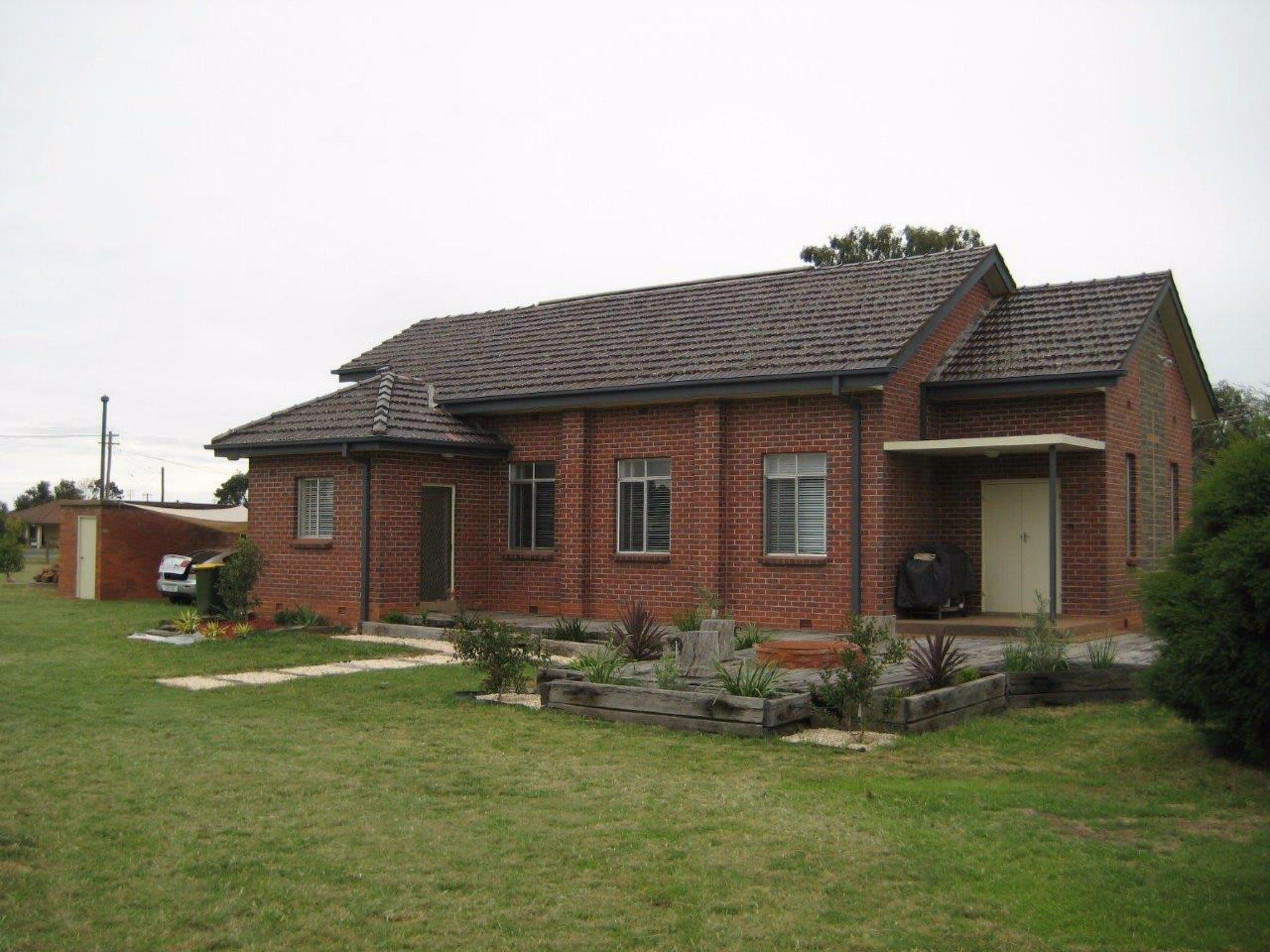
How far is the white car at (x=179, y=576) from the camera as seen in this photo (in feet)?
89.9

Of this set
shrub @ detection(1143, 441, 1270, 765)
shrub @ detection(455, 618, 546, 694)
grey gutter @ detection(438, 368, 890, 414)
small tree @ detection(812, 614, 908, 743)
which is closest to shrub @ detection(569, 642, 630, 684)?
shrub @ detection(455, 618, 546, 694)

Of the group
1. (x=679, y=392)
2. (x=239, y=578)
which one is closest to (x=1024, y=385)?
(x=679, y=392)

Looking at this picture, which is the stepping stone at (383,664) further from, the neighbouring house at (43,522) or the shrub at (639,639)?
the neighbouring house at (43,522)

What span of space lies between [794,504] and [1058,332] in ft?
16.2

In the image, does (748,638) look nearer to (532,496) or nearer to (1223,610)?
(1223,610)

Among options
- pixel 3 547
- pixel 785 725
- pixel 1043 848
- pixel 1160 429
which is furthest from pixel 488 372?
pixel 3 547

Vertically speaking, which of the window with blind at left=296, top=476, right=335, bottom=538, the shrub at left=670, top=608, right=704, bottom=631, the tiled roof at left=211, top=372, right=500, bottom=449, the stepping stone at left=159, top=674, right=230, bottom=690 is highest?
the tiled roof at left=211, top=372, right=500, bottom=449

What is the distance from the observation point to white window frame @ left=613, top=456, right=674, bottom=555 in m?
20.2

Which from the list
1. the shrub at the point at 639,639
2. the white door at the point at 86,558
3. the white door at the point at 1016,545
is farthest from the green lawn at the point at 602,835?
the white door at the point at 86,558

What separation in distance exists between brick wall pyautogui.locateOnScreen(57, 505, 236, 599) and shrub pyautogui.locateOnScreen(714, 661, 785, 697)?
831 inches

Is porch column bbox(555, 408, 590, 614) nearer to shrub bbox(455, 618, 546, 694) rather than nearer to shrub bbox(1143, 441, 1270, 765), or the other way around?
shrub bbox(455, 618, 546, 694)

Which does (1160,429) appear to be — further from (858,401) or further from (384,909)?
(384,909)

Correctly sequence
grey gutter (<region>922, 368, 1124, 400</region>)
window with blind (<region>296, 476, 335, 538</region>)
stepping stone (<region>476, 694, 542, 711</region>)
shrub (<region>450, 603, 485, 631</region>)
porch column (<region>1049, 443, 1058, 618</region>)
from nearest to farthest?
stepping stone (<region>476, 694, 542, 711</region>) < shrub (<region>450, 603, 485, 631</region>) < porch column (<region>1049, 443, 1058, 618</region>) < grey gutter (<region>922, 368, 1124, 400</region>) < window with blind (<region>296, 476, 335, 538</region>)

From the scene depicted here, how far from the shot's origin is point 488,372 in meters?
23.3
